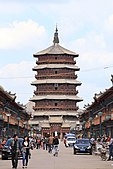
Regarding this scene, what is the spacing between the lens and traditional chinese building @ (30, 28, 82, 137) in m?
141

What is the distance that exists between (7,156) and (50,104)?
103454mm

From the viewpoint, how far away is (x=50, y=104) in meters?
143

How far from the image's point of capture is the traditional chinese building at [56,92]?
5551 inches

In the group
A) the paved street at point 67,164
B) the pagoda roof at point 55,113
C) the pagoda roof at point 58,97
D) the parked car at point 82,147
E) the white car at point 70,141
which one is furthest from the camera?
the pagoda roof at point 58,97

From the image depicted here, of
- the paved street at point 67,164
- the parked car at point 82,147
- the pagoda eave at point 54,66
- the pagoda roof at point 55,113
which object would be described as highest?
the pagoda eave at point 54,66

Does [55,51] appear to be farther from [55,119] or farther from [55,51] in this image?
[55,119]

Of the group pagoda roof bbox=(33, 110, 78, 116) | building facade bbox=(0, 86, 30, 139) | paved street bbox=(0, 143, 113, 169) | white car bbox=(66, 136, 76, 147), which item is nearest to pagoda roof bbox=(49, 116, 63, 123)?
pagoda roof bbox=(33, 110, 78, 116)

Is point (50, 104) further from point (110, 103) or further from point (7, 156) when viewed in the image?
point (7, 156)

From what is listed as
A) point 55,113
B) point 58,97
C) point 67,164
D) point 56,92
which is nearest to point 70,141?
point 67,164

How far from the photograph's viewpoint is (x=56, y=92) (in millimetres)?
142875

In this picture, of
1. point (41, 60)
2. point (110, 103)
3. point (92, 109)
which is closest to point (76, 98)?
point (41, 60)

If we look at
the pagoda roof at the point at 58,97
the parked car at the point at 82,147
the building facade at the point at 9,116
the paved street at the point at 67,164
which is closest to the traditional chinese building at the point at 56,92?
the pagoda roof at the point at 58,97

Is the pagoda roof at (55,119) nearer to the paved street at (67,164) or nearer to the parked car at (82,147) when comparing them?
the parked car at (82,147)

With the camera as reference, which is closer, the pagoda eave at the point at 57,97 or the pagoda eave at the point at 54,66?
the pagoda eave at the point at 57,97
